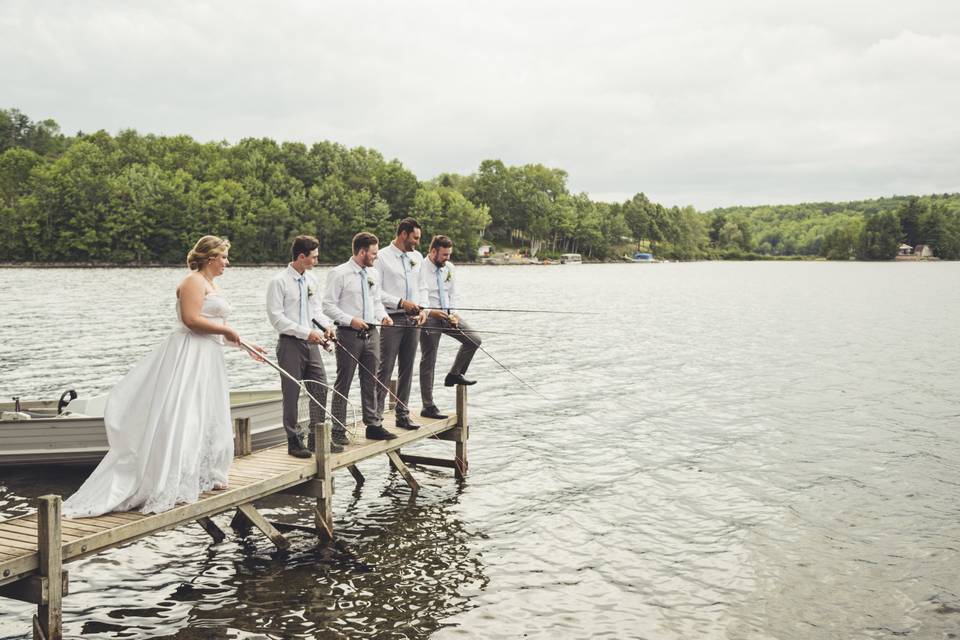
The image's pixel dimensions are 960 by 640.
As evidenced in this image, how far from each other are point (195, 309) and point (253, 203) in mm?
120480

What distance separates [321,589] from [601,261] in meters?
190

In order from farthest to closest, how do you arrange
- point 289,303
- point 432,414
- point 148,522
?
point 432,414 < point 289,303 < point 148,522

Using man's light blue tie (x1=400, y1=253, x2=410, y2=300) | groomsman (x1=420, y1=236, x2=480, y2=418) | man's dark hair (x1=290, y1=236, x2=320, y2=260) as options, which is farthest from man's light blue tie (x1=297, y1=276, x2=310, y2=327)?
groomsman (x1=420, y1=236, x2=480, y2=418)

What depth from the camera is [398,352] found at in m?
10.9

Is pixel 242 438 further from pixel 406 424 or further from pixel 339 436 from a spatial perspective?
pixel 406 424

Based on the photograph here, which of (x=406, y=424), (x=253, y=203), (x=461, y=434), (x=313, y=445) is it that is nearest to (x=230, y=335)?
(x=313, y=445)

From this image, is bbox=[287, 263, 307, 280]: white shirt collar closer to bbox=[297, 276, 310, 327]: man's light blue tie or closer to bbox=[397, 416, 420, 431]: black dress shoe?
bbox=[297, 276, 310, 327]: man's light blue tie

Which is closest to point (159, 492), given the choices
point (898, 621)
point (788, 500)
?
point (898, 621)

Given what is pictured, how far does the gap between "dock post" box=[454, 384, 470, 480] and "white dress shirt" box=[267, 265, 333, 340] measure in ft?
12.7

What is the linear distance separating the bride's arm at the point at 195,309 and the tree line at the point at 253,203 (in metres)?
108

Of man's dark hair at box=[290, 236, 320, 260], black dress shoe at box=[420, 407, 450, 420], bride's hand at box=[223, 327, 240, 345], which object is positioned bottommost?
black dress shoe at box=[420, 407, 450, 420]

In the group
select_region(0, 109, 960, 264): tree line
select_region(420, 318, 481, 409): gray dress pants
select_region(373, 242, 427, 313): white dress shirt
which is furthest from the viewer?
select_region(0, 109, 960, 264): tree line

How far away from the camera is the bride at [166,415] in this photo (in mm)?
6750

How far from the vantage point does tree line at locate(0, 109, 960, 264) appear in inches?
4097
